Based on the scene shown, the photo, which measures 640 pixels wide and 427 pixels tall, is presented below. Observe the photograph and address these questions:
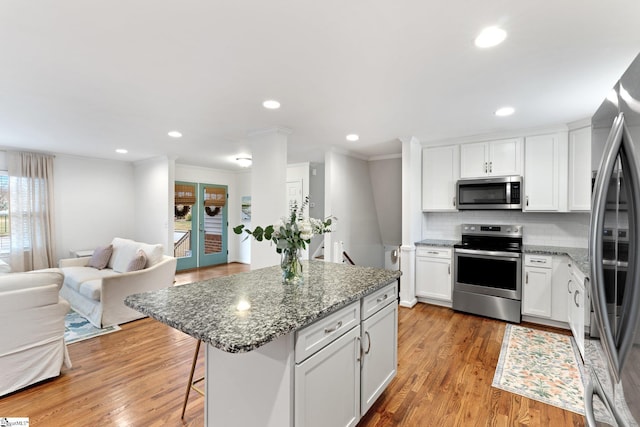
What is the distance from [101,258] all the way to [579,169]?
671 centimetres

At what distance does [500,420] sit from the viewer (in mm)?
1996

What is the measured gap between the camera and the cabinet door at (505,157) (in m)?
3.79

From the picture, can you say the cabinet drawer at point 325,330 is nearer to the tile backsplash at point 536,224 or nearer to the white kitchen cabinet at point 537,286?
the white kitchen cabinet at point 537,286

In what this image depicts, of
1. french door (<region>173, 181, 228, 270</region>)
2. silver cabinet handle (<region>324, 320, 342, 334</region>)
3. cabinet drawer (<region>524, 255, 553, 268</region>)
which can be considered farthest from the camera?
french door (<region>173, 181, 228, 270</region>)

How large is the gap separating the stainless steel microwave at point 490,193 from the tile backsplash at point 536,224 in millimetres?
390

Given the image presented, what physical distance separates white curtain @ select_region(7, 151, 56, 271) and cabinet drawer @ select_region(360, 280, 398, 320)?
20.1 feet

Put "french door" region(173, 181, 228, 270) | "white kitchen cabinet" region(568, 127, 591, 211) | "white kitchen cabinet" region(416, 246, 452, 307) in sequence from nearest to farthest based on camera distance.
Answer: "white kitchen cabinet" region(568, 127, 591, 211) < "white kitchen cabinet" region(416, 246, 452, 307) < "french door" region(173, 181, 228, 270)

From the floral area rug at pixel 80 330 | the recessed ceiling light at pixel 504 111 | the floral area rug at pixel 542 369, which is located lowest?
the floral area rug at pixel 542 369

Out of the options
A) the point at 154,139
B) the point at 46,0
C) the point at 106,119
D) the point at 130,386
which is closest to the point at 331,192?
the point at 154,139

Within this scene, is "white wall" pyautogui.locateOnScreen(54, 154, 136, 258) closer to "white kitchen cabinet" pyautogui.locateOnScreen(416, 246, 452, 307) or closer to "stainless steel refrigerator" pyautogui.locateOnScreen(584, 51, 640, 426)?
"white kitchen cabinet" pyautogui.locateOnScreen(416, 246, 452, 307)

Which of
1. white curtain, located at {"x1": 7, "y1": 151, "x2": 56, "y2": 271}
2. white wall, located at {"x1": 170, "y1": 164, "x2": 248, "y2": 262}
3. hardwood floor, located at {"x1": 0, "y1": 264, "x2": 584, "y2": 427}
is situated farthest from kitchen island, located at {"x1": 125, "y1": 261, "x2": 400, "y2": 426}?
white wall, located at {"x1": 170, "y1": 164, "x2": 248, "y2": 262}

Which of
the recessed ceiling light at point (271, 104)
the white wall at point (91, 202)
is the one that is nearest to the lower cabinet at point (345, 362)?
the recessed ceiling light at point (271, 104)

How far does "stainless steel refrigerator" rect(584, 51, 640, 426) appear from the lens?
74 cm

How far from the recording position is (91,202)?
5891 millimetres
